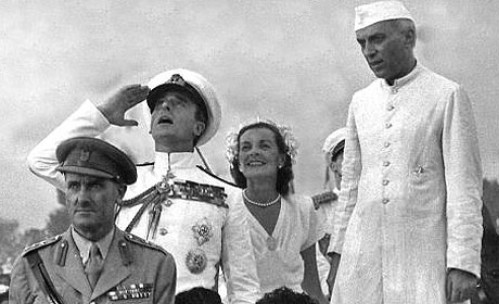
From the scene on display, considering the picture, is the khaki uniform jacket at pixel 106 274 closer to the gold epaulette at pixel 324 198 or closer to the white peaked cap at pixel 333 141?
the gold epaulette at pixel 324 198

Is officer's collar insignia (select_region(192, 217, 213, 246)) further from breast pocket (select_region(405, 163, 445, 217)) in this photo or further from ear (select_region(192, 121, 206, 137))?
breast pocket (select_region(405, 163, 445, 217))

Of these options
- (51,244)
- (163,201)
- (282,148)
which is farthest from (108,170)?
(282,148)

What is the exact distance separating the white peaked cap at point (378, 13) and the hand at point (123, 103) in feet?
3.08

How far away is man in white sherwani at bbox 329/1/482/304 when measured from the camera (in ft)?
13.1

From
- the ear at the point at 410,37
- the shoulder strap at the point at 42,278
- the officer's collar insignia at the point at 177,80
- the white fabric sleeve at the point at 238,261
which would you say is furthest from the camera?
the officer's collar insignia at the point at 177,80

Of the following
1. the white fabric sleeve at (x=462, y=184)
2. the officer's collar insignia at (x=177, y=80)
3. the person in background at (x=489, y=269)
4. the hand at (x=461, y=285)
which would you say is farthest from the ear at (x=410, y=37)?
the person in background at (x=489, y=269)

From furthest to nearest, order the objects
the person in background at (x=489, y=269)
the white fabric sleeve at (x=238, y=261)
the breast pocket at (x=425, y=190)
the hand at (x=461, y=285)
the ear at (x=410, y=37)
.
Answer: the person in background at (x=489, y=269)
the white fabric sleeve at (x=238, y=261)
the ear at (x=410, y=37)
the breast pocket at (x=425, y=190)
the hand at (x=461, y=285)

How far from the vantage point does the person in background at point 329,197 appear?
6.26 metres

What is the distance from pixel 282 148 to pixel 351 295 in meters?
1.44

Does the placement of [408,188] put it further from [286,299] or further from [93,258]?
[93,258]

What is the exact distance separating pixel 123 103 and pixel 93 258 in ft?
3.58

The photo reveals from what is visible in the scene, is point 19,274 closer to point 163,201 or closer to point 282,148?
point 163,201

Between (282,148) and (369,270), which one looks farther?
(282,148)

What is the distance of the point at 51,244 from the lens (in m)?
3.71
